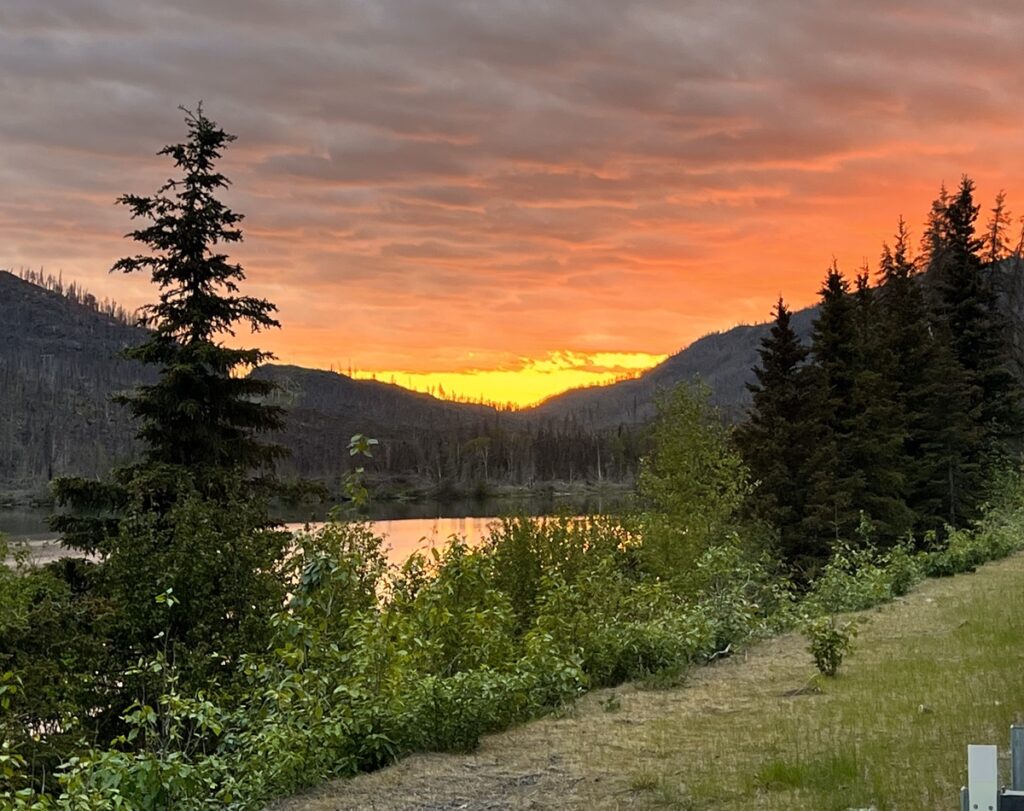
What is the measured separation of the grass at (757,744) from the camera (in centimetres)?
708

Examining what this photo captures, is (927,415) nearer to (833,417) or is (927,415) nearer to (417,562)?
(833,417)

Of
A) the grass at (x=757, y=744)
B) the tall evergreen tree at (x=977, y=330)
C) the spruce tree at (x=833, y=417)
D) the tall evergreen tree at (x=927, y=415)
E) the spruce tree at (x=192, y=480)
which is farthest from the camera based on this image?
the tall evergreen tree at (x=977, y=330)

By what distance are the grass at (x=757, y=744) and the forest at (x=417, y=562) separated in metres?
0.56

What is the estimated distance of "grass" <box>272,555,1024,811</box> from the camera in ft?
23.2

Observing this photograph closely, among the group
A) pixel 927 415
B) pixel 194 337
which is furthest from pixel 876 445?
pixel 194 337

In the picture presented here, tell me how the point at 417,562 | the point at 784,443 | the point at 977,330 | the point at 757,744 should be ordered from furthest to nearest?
the point at 977,330, the point at 784,443, the point at 417,562, the point at 757,744

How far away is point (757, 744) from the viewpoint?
27.6ft

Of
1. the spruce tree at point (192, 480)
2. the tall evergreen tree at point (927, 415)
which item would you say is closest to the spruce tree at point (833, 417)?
the tall evergreen tree at point (927, 415)

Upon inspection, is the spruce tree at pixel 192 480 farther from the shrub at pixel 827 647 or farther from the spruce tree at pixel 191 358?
the shrub at pixel 827 647

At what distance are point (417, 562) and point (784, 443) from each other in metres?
21.3

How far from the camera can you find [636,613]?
15.7 metres

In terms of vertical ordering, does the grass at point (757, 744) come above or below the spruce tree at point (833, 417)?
below

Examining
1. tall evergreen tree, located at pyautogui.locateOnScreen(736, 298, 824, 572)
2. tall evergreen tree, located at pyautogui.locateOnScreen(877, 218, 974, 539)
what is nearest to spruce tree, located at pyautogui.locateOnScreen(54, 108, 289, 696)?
tall evergreen tree, located at pyautogui.locateOnScreen(736, 298, 824, 572)

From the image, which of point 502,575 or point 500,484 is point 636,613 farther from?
point 500,484
